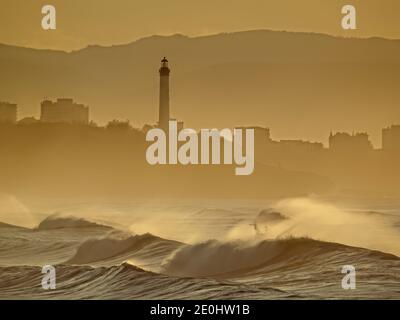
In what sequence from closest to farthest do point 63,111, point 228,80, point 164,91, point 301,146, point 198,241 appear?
1. point 63,111
2. point 198,241
3. point 164,91
4. point 301,146
5. point 228,80

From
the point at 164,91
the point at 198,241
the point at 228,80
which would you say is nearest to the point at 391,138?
the point at 228,80

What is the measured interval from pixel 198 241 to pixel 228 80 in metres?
1.73

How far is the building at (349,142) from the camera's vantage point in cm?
1158

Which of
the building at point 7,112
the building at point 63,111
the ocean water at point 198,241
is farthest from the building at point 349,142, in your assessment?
the building at point 7,112

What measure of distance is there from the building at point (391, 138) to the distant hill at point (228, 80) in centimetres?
7

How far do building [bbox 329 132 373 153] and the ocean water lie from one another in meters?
0.54

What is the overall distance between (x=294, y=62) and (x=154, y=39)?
158 centimetres

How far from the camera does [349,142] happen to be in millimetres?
11633

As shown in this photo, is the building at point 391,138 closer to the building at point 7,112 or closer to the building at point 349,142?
the building at point 349,142

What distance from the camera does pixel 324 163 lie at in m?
11.7

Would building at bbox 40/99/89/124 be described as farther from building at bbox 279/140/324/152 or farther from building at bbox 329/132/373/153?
building at bbox 329/132/373/153

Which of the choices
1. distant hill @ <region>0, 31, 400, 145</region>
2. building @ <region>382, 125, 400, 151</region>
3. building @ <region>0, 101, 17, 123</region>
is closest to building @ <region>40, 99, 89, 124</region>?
distant hill @ <region>0, 31, 400, 145</region>

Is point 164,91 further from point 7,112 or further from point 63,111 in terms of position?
point 7,112

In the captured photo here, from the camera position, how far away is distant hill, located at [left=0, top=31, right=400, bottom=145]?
1147 cm
